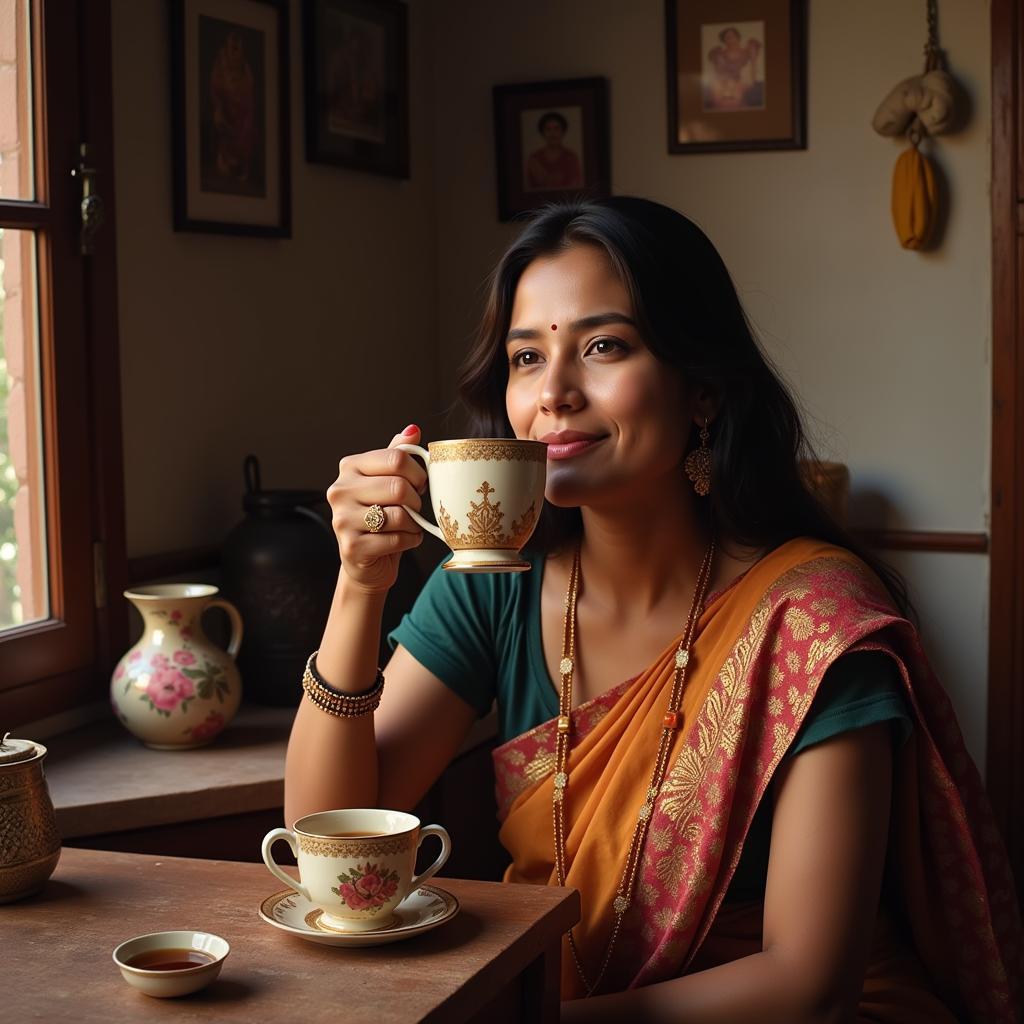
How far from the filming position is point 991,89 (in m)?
3.03

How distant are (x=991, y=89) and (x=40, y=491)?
2.16 m

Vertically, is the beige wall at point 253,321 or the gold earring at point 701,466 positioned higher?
the beige wall at point 253,321

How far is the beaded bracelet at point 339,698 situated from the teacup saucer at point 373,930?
0.35m

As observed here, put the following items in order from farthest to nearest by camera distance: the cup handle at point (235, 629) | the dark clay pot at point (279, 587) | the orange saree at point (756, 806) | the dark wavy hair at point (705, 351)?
the dark clay pot at point (279, 587)
the cup handle at point (235, 629)
the dark wavy hair at point (705, 351)
the orange saree at point (756, 806)

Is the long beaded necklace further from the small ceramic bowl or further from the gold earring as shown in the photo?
the small ceramic bowl

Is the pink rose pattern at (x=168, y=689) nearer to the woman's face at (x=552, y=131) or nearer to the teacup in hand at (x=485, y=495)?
the teacup in hand at (x=485, y=495)

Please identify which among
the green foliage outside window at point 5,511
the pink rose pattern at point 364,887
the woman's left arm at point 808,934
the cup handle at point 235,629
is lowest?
the woman's left arm at point 808,934

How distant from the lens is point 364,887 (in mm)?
1132

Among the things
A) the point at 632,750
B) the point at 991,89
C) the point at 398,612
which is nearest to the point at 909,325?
the point at 991,89

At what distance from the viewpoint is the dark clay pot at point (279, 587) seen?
239 centimetres

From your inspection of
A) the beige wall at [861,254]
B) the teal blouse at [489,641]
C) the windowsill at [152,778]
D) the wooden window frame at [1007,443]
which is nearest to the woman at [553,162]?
the beige wall at [861,254]

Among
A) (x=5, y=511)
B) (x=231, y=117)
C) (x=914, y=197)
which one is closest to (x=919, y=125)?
(x=914, y=197)

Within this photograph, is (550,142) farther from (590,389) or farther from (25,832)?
(25,832)

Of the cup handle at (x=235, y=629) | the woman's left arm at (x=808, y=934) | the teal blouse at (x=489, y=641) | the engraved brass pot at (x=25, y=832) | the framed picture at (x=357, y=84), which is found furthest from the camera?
the framed picture at (x=357, y=84)
